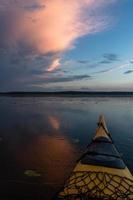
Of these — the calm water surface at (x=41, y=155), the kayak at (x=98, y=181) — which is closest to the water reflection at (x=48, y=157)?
the calm water surface at (x=41, y=155)

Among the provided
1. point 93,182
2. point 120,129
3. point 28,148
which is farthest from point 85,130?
point 93,182

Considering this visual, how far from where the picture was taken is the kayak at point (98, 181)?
26.6 ft

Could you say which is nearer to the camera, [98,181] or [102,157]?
[98,181]

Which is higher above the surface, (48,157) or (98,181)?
(98,181)

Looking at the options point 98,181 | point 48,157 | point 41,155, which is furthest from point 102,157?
point 41,155

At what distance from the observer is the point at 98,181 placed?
857cm

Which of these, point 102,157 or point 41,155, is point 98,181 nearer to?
point 102,157

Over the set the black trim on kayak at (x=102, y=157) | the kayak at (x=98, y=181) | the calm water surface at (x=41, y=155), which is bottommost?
the calm water surface at (x=41, y=155)

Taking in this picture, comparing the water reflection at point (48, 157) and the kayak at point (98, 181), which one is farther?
the water reflection at point (48, 157)

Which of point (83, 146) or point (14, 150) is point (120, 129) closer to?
point (83, 146)

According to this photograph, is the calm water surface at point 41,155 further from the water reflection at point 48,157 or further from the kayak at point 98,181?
the kayak at point 98,181

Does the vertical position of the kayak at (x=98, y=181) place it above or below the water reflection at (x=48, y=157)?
above

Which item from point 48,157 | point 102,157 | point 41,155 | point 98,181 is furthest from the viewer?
point 41,155

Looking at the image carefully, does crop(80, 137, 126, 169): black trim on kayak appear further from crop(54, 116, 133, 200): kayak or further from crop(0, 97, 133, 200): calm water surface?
crop(0, 97, 133, 200): calm water surface
